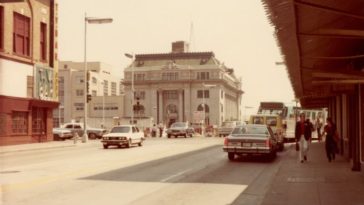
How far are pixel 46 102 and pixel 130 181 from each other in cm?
3018

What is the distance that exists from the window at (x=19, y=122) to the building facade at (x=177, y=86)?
3388 inches

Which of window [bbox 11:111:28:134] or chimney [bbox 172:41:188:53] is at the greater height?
chimney [bbox 172:41:188:53]

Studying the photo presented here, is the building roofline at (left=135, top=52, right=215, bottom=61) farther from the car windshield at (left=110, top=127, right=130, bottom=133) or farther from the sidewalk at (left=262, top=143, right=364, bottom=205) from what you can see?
the sidewalk at (left=262, top=143, right=364, bottom=205)

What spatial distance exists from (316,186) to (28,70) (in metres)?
31.6

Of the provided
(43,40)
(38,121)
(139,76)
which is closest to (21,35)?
(43,40)

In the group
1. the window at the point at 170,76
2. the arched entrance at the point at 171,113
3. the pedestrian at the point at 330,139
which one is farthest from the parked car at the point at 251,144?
the arched entrance at the point at 171,113

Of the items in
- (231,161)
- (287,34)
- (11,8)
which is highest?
(11,8)

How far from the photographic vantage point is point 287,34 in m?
9.62

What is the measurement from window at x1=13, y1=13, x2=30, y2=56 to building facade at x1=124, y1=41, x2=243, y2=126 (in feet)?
281

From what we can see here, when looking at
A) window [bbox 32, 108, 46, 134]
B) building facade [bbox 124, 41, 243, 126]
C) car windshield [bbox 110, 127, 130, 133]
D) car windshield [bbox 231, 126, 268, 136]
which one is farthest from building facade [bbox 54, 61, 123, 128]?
car windshield [bbox 231, 126, 268, 136]

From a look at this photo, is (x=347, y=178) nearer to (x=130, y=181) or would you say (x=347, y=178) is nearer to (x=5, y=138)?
(x=130, y=181)

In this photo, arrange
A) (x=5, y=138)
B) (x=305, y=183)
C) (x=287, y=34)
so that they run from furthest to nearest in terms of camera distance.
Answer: (x=5, y=138)
(x=305, y=183)
(x=287, y=34)

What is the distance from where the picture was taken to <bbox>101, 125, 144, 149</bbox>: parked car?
33.3 metres

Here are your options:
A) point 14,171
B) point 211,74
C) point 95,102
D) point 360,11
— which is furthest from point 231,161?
point 95,102
